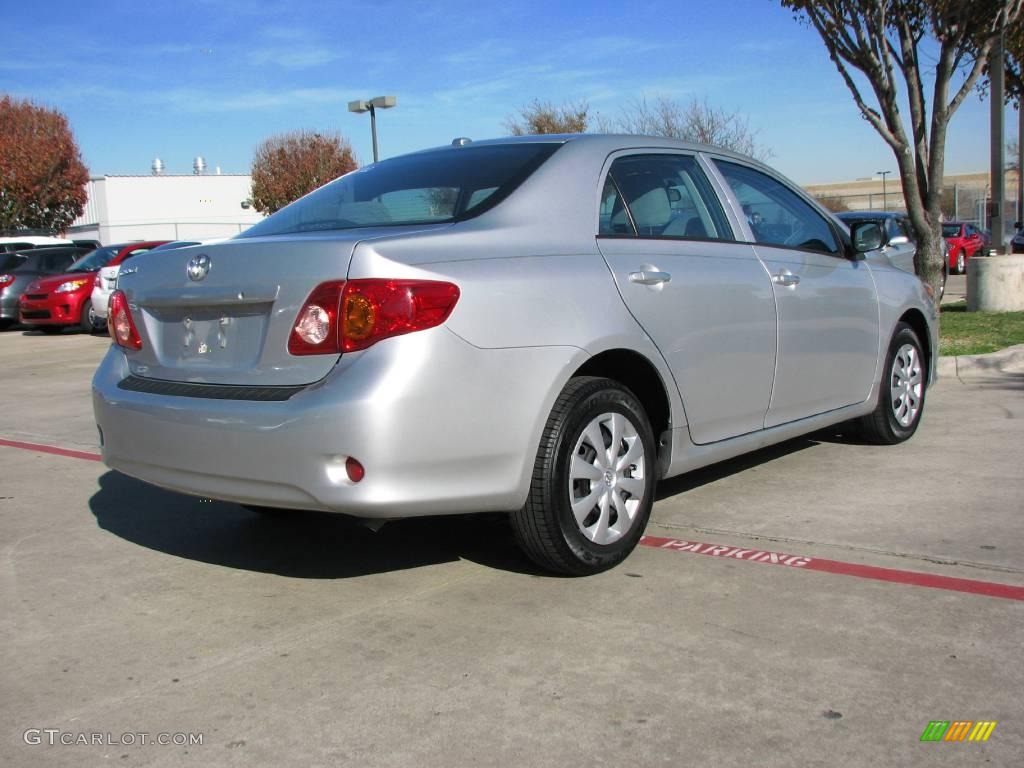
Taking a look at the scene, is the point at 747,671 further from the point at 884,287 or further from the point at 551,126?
the point at 551,126

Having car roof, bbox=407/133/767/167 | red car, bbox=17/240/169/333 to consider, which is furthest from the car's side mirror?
red car, bbox=17/240/169/333

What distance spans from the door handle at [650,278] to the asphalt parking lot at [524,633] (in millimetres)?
1076

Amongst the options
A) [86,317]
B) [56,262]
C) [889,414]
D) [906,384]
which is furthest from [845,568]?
[56,262]

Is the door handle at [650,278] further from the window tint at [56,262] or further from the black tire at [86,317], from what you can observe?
the window tint at [56,262]

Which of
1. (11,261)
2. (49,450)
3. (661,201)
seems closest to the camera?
(661,201)

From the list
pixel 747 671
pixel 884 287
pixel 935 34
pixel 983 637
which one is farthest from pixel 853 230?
pixel 935 34

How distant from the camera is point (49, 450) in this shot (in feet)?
23.0

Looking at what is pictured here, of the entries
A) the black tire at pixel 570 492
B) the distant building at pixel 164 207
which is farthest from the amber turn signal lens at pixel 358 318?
the distant building at pixel 164 207

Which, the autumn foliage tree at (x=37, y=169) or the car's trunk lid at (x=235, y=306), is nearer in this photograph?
the car's trunk lid at (x=235, y=306)

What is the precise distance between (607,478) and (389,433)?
100cm

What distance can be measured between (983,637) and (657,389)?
1.54m

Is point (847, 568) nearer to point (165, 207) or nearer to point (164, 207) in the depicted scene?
point (164, 207)

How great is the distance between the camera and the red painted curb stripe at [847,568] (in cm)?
372

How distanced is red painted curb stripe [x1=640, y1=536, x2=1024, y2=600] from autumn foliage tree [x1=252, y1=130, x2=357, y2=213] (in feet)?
162
